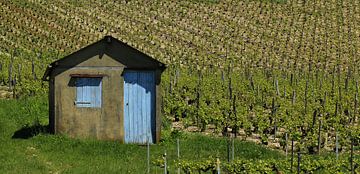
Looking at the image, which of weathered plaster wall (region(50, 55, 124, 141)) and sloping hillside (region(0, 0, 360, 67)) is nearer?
weathered plaster wall (region(50, 55, 124, 141))

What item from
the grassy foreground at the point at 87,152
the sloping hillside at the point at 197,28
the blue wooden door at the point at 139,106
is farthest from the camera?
the sloping hillside at the point at 197,28

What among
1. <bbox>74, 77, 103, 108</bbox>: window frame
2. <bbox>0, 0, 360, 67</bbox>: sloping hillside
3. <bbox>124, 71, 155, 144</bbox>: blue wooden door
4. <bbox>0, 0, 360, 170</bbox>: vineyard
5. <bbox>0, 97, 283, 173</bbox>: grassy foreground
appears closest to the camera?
<bbox>0, 97, 283, 173</bbox>: grassy foreground

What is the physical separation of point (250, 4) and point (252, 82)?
1215 inches

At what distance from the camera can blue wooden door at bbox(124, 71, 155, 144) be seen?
19188 mm

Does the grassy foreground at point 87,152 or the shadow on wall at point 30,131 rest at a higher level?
the shadow on wall at point 30,131

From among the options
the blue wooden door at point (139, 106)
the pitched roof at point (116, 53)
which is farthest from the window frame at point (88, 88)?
the blue wooden door at point (139, 106)

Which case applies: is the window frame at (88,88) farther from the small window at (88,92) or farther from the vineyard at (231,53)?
the vineyard at (231,53)

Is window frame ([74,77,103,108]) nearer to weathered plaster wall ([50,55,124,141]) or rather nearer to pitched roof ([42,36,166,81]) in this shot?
weathered plaster wall ([50,55,124,141])

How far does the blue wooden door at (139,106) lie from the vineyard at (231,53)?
3217mm

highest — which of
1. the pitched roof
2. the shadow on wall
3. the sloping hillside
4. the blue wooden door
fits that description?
the sloping hillside

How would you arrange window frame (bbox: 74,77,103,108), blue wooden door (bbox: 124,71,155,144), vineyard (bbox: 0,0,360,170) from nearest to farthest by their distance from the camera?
blue wooden door (bbox: 124,71,155,144), window frame (bbox: 74,77,103,108), vineyard (bbox: 0,0,360,170)

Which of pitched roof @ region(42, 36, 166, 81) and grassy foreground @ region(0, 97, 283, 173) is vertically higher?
pitched roof @ region(42, 36, 166, 81)

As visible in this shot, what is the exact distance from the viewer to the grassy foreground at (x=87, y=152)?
616 inches

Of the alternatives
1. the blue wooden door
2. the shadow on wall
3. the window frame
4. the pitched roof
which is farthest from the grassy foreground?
the pitched roof
